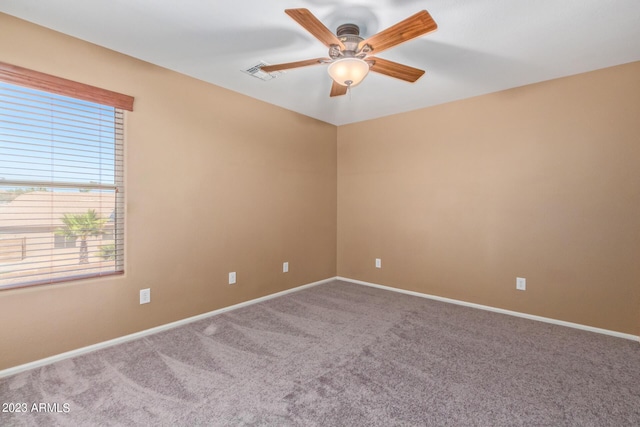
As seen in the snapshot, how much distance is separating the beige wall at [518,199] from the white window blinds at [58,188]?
2.99m

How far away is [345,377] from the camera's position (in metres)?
1.98

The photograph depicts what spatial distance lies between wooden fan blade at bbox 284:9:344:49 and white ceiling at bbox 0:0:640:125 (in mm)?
255

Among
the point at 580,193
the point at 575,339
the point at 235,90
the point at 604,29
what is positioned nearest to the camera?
the point at 604,29

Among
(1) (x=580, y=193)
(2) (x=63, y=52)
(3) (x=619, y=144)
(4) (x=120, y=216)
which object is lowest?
(4) (x=120, y=216)

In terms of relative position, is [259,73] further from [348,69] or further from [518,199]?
[518,199]

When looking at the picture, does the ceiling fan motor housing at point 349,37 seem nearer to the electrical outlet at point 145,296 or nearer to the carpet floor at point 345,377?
the carpet floor at point 345,377

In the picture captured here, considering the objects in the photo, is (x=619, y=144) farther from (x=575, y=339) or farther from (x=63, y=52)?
→ (x=63, y=52)

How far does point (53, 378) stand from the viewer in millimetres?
1939

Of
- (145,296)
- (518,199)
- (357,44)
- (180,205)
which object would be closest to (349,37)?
(357,44)

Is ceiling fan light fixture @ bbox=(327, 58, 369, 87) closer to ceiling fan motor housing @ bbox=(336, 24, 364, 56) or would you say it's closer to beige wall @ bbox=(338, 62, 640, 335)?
ceiling fan motor housing @ bbox=(336, 24, 364, 56)

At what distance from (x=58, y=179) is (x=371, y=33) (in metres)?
2.51

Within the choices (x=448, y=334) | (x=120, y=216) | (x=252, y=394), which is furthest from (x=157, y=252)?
(x=448, y=334)

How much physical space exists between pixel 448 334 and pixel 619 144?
7.32ft

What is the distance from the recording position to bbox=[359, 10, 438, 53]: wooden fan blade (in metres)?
1.52
